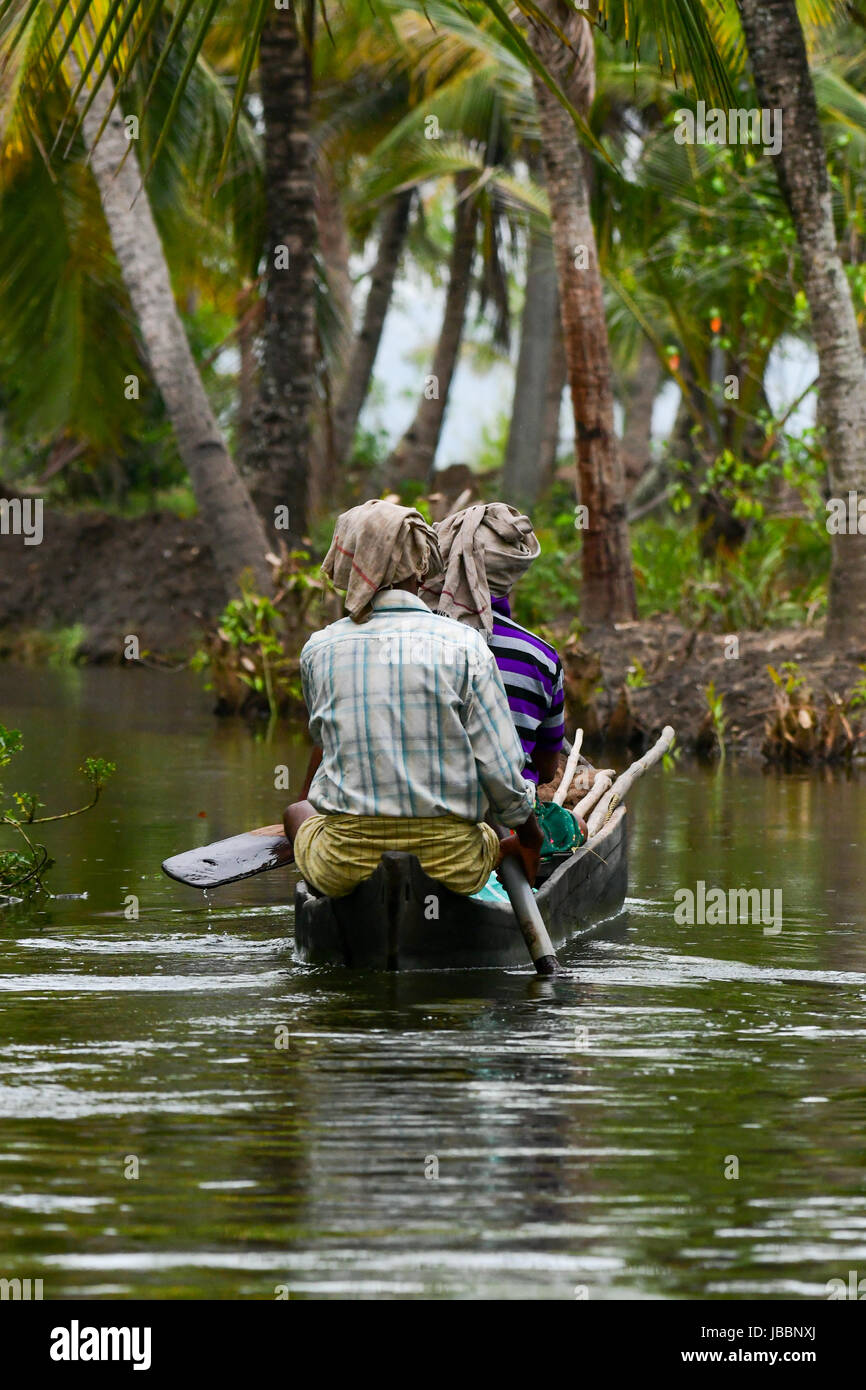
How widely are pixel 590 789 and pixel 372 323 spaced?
23.6 metres

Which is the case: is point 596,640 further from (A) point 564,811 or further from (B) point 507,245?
(B) point 507,245

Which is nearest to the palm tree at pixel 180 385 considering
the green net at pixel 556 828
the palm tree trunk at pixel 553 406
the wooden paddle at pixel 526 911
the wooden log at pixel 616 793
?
the wooden log at pixel 616 793

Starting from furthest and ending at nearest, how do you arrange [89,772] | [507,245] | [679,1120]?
[507,245]
[89,772]
[679,1120]

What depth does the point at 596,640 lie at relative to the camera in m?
18.8

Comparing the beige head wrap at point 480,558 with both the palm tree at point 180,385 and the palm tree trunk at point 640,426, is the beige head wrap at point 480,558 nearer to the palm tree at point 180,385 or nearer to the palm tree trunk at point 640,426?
the palm tree at point 180,385

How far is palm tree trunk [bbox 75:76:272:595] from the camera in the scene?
20.0 meters

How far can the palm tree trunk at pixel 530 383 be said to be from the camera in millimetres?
29641

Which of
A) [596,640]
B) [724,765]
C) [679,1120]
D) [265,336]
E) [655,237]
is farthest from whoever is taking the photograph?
[655,237]

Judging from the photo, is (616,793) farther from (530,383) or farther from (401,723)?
(530,383)

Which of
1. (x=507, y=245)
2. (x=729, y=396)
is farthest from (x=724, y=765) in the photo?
(x=507, y=245)

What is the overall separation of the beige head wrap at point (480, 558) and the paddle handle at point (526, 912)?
0.96m

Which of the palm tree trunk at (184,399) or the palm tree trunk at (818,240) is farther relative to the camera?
the palm tree trunk at (184,399)
